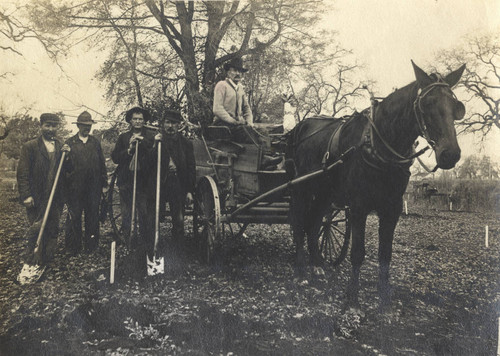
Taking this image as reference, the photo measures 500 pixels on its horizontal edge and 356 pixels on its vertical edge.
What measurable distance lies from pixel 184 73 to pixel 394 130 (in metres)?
4.47

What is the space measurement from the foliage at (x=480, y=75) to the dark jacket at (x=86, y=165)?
469 centimetres

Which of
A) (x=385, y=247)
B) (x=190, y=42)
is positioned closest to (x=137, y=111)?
(x=190, y=42)

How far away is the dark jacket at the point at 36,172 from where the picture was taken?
4.28m

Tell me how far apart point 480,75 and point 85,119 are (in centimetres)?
501

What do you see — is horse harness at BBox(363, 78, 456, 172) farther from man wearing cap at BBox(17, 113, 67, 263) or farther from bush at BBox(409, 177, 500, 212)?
bush at BBox(409, 177, 500, 212)

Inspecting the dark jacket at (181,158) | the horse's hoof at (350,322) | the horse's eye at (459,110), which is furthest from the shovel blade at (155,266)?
the horse's eye at (459,110)

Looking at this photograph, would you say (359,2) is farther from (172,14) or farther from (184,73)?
(184,73)

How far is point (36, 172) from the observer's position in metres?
4.47

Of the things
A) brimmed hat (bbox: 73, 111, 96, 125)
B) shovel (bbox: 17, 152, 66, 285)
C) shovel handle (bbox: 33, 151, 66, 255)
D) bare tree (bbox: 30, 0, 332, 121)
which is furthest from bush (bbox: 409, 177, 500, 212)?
shovel (bbox: 17, 152, 66, 285)

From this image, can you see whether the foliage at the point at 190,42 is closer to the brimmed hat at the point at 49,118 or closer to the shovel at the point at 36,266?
the brimmed hat at the point at 49,118

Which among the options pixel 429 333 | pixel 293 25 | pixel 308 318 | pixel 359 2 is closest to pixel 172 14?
pixel 293 25

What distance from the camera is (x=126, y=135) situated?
18.6ft

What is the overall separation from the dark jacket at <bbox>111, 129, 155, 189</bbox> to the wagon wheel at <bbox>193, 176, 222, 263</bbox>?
827 mm

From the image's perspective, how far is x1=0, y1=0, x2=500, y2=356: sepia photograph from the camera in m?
3.55
